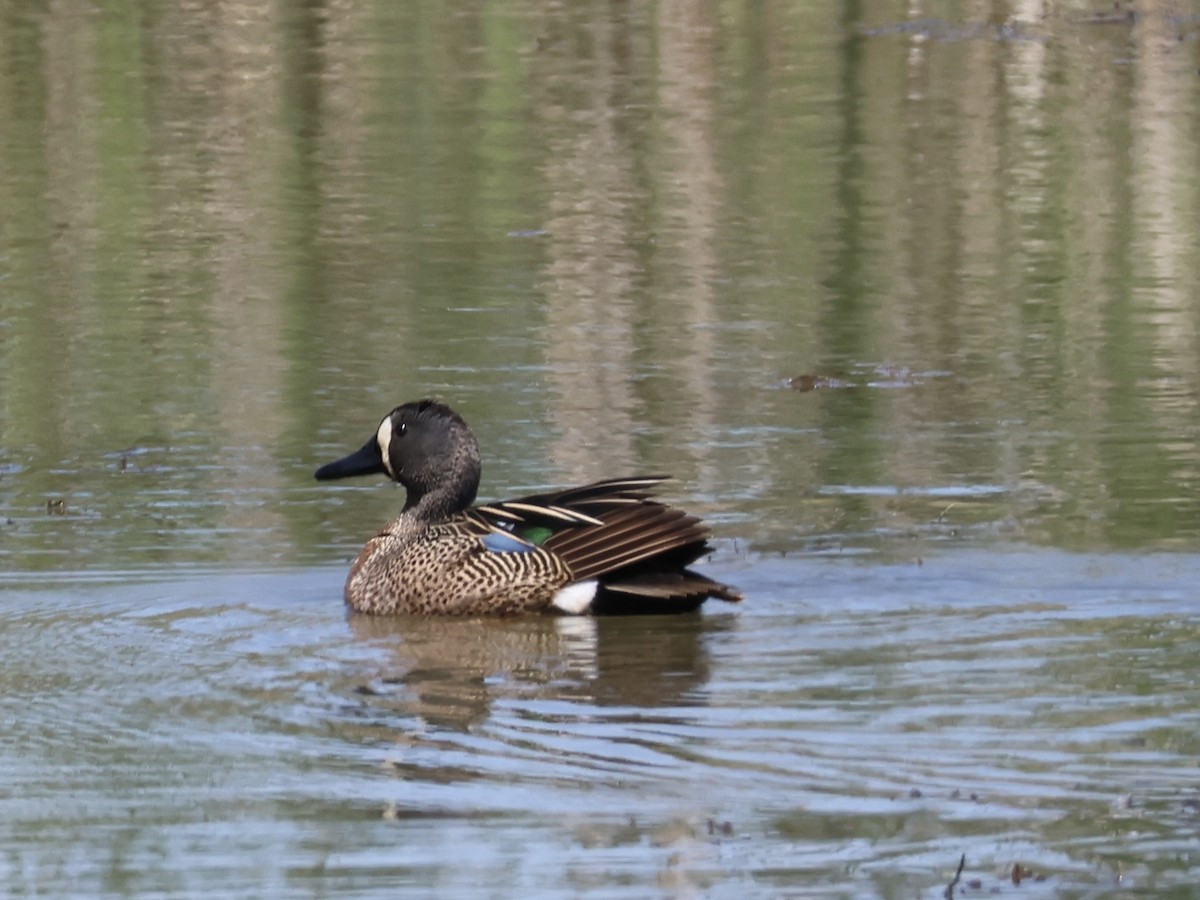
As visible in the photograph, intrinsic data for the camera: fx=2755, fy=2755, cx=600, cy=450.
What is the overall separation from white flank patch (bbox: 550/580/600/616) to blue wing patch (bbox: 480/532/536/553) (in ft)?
0.60

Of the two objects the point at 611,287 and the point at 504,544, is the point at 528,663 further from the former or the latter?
the point at 611,287

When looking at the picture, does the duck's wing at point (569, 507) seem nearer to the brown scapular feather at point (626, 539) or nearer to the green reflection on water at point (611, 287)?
the brown scapular feather at point (626, 539)

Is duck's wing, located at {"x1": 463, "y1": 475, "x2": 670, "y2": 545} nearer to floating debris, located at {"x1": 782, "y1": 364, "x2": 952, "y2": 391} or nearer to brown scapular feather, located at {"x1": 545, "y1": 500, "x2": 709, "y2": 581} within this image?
brown scapular feather, located at {"x1": 545, "y1": 500, "x2": 709, "y2": 581}

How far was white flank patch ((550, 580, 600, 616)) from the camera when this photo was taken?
29.6 feet

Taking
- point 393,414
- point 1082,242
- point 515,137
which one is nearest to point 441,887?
point 393,414

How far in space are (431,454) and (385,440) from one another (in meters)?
0.21

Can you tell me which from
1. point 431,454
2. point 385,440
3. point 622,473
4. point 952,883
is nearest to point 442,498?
point 431,454

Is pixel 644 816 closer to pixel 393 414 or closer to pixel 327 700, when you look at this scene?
pixel 327 700

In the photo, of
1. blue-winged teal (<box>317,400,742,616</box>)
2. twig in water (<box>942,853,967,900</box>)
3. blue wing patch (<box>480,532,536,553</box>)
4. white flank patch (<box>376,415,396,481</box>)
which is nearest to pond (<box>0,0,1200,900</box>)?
twig in water (<box>942,853,967,900</box>)

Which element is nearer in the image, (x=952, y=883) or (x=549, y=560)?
(x=952, y=883)

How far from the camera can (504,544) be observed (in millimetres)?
9180

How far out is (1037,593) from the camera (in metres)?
8.70

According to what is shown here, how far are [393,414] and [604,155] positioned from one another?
1189 cm

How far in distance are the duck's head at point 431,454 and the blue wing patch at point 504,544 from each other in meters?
0.51
